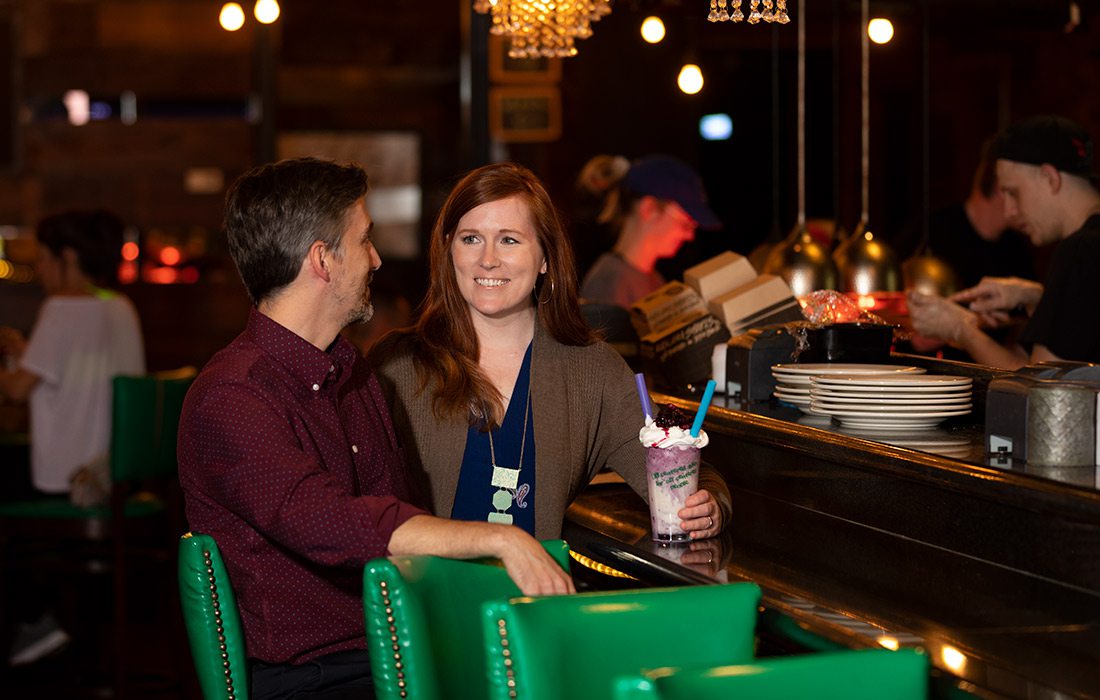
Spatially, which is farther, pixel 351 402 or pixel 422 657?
pixel 351 402

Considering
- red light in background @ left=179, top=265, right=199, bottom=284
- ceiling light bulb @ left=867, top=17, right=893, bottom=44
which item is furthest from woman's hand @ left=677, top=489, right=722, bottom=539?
red light in background @ left=179, top=265, right=199, bottom=284

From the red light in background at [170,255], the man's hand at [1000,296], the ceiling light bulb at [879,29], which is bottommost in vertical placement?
the man's hand at [1000,296]

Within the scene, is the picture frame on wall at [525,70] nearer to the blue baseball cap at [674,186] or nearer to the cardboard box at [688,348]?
the blue baseball cap at [674,186]

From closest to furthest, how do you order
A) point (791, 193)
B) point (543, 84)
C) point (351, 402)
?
point (351, 402), point (543, 84), point (791, 193)

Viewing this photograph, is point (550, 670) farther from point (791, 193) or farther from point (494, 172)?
point (791, 193)

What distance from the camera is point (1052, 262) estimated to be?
3438 millimetres

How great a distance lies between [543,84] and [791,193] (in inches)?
129

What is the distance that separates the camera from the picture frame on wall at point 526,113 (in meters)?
6.41

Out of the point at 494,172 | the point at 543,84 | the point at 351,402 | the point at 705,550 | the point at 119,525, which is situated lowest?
the point at 119,525

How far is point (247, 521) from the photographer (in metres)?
2.06

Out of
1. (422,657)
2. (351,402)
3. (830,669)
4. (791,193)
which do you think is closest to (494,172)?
(351,402)

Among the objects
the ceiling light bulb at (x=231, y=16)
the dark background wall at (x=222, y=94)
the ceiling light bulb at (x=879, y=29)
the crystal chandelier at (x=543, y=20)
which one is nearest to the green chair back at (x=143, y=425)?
the ceiling light bulb at (x=231, y=16)

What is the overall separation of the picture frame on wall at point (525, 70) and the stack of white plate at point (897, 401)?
4.08 m

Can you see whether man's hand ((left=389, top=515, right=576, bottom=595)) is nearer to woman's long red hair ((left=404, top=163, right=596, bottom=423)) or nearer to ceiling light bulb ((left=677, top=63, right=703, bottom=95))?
woman's long red hair ((left=404, top=163, right=596, bottom=423))
